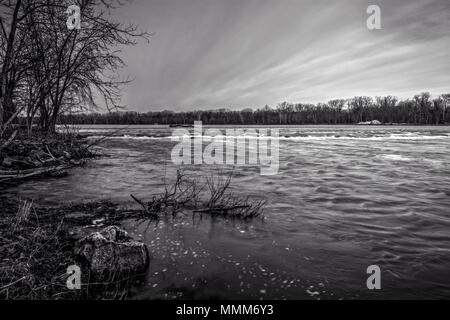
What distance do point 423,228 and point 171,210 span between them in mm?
6339

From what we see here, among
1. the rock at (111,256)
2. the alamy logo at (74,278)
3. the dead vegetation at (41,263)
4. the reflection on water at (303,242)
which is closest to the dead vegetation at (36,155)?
the reflection on water at (303,242)

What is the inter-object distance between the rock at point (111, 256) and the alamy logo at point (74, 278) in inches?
7.8

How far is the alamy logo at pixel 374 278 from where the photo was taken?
14.1ft

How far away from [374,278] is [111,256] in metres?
4.12

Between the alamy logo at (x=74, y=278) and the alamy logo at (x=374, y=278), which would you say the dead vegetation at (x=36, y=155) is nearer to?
the alamy logo at (x=74, y=278)

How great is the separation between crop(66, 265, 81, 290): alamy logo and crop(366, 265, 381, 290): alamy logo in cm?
420

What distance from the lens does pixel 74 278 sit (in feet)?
12.9

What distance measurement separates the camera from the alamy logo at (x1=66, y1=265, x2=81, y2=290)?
12.4 feet

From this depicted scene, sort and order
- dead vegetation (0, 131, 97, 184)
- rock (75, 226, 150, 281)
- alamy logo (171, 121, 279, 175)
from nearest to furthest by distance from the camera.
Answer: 1. rock (75, 226, 150, 281)
2. dead vegetation (0, 131, 97, 184)
3. alamy logo (171, 121, 279, 175)

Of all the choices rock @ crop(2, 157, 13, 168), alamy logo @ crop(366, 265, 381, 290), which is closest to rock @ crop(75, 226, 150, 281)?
alamy logo @ crop(366, 265, 381, 290)

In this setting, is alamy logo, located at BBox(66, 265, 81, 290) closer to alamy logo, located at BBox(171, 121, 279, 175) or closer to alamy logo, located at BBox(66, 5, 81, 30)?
alamy logo, located at BBox(66, 5, 81, 30)

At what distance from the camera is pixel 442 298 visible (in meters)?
4.02

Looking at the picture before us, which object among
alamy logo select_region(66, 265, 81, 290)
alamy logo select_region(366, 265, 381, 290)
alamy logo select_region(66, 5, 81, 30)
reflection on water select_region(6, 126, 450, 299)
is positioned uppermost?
alamy logo select_region(66, 5, 81, 30)

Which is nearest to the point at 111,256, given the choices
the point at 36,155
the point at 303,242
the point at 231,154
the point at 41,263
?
the point at 41,263
